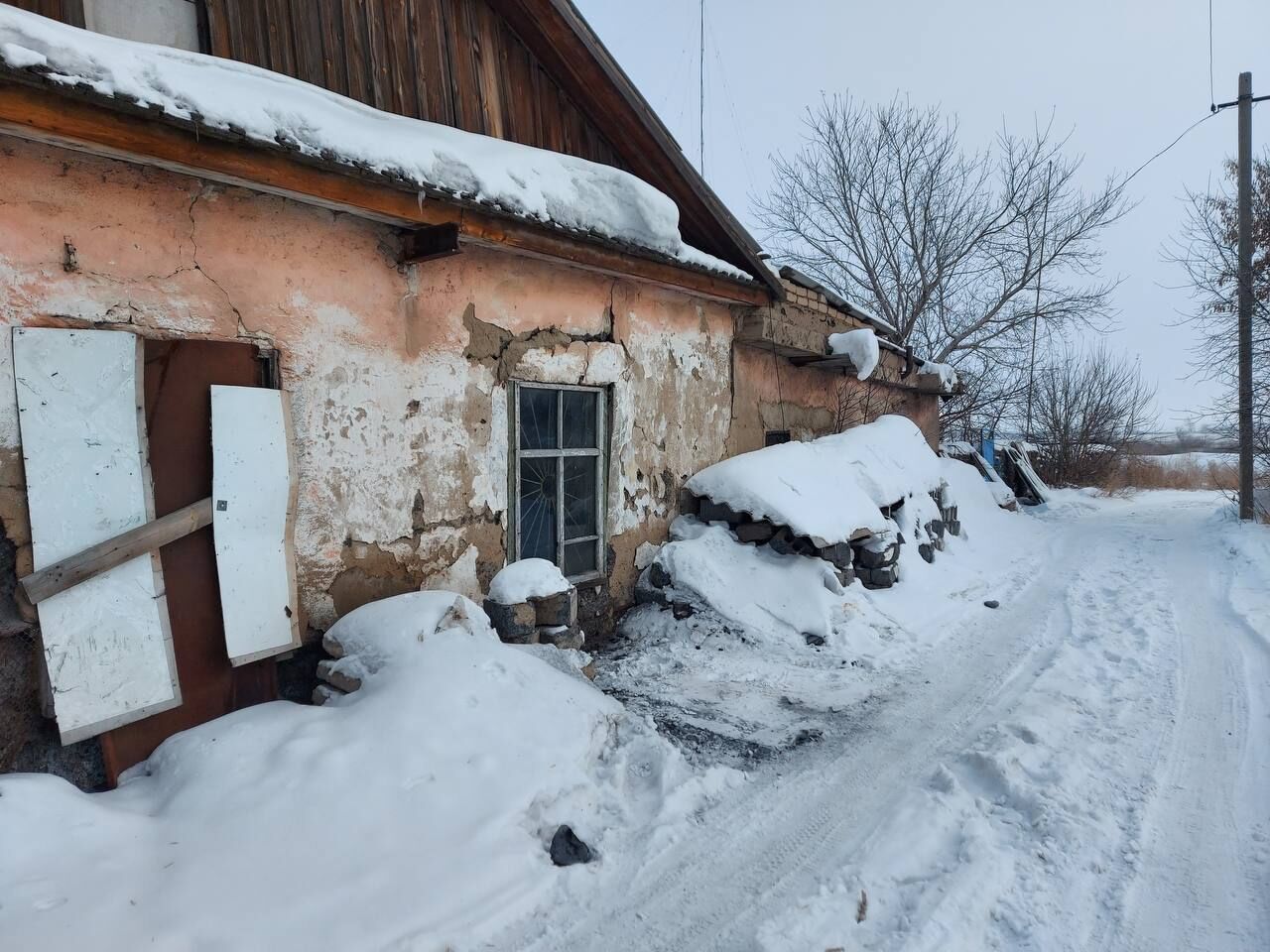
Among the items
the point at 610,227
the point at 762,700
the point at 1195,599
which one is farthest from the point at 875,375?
the point at 762,700

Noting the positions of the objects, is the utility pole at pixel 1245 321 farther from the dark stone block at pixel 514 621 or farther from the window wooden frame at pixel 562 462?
the dark stone block at pixel 514 621

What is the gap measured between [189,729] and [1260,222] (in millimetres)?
15422

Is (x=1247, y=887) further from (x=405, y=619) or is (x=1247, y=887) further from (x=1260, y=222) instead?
(x=1260, y=222)

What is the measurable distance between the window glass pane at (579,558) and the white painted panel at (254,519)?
2.04 metres

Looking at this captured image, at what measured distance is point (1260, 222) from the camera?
36.5ft

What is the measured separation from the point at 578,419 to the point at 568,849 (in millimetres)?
3177

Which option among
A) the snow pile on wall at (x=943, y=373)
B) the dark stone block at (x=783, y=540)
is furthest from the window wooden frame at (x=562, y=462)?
the snow pile on wall at (x=943, y=373)

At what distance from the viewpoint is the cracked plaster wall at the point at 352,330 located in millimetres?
2740

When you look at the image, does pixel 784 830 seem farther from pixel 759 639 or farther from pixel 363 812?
pixel 759 639

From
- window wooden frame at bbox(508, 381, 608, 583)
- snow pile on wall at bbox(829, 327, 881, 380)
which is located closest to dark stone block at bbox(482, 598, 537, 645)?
window wooden frame at bbox(508, 381, 608, 583)

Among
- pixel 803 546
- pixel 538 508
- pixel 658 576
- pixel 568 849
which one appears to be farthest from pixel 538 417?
pixel 568 849

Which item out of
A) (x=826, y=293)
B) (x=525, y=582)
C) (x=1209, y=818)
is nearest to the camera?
(x=1209, y=818)

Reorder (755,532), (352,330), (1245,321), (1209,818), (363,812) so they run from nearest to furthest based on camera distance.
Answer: (363,812)
(1209,818)
(352,330)
(755,532)
(1245,321)

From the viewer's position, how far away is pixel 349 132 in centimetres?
344
